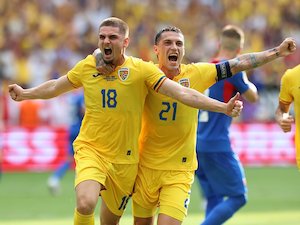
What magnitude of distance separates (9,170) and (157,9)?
722cm

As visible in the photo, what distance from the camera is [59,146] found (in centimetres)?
2173

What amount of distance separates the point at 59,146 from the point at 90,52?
→ 3598 millimetres

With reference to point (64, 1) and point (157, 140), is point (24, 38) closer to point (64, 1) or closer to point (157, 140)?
point (64, 1)

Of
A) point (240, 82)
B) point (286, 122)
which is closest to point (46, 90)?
point (286, 122)

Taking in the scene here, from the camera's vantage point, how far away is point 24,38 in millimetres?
24047

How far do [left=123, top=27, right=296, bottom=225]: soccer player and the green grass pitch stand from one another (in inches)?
149

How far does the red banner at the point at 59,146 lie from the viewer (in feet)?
70.0

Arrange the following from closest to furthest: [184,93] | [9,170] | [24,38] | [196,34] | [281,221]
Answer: [184,93] → [281,221] → [9,170] → [24,38] → [196,34]

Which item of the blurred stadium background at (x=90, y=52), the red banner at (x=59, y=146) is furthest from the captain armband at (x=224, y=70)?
the red banner at (x=59, y=146)

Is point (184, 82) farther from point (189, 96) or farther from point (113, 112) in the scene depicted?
point (113, 112)

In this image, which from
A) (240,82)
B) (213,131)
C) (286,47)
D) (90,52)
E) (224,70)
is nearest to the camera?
(286,47)

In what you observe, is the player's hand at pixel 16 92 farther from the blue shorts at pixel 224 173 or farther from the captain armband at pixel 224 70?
the blue shorts at pixel 224 173

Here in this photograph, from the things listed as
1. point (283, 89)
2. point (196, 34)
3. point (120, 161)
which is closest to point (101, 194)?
point (120, 161)

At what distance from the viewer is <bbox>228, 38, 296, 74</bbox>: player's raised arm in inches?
366
